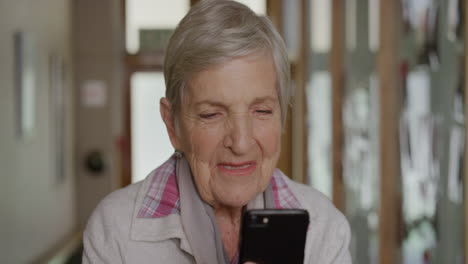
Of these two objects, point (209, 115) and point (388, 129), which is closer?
point (209, 115)

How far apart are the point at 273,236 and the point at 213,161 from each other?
0.22 metres

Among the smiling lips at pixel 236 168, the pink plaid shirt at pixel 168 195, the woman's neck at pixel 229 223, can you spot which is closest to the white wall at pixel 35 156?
the pink plaid shirt at pixel 168 195

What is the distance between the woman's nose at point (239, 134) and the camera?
1179 millimetres

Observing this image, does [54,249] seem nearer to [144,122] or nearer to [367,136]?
[144,122]

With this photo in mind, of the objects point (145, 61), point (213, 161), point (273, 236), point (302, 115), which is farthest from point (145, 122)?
point (273, 236)

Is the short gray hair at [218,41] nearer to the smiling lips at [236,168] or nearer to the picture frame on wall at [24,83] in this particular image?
the smiling lips at [236,168]

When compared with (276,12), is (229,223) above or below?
below

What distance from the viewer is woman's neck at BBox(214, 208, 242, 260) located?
1.36 m

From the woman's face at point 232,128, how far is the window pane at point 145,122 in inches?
233

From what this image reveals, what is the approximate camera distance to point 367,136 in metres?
3.76

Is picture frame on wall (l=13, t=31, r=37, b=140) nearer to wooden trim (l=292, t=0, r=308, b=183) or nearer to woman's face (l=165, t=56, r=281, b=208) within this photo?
wooden trim (l=292, t=0, r=308, b=183)

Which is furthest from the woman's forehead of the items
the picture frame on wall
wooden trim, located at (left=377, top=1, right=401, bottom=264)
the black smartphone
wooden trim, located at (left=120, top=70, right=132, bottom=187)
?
wooden trim, located at (left=120, top=70, right=132, bottom=187)

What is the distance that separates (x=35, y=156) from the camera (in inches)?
207

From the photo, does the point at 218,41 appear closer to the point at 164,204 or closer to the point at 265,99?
Result: the point at 265,99
